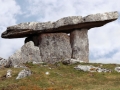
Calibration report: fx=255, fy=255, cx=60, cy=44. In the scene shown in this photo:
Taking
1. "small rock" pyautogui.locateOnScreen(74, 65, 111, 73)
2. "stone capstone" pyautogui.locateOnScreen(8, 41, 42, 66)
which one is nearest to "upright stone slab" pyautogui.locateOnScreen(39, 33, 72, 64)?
"stone capstone" pyautogui.locateOnScreen(8, 41, 42, 66)

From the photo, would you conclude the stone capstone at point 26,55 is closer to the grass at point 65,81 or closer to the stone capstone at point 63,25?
the stone capstone at point 63,25

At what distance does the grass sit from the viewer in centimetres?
2875

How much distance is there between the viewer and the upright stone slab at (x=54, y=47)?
5086cm

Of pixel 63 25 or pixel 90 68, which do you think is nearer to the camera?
pixel 90 68

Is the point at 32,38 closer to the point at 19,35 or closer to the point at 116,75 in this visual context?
the point at 19,35

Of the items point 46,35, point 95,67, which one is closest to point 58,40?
point 46,35

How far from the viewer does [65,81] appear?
107ft

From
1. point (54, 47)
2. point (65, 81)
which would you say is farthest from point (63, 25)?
point (65, 81)

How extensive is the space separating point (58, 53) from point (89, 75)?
1520 centimetres

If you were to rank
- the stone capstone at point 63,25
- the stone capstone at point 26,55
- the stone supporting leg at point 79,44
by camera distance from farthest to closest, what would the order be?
the stone supporting leg at point 79,44
the stone capstone at point 63,25
the stone capstone at point 26,55

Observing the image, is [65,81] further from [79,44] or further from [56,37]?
[79,44]

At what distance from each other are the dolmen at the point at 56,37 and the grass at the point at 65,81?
1033 centimetres

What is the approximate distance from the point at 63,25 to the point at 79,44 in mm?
6347

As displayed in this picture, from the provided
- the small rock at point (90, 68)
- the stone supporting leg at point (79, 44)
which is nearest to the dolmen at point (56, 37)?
the stone supporting leg at point (79, 44)
